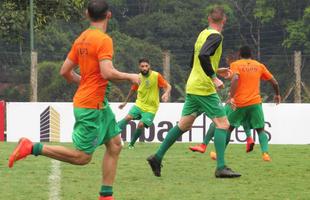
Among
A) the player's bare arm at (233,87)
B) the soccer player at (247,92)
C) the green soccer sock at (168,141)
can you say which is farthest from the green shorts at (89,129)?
the soccer player at (247,92)

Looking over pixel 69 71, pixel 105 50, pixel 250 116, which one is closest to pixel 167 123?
pixel 250 116

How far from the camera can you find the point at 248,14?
6122cm

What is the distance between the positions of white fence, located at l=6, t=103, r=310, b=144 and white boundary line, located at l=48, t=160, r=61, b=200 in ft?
32.3

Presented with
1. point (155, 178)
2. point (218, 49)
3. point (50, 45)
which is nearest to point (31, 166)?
point (155, 178)

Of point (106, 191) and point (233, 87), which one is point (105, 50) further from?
point (233, 87)

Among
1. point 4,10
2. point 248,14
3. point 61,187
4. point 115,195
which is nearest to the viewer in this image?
point 115,195

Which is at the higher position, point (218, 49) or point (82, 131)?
point (218, 49)

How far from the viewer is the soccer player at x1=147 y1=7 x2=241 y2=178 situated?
1120 cm

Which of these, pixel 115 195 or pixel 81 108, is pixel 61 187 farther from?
pixel 81 108

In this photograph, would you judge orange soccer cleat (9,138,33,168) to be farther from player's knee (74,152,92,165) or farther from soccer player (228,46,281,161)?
soccer player (228,46,281,161)

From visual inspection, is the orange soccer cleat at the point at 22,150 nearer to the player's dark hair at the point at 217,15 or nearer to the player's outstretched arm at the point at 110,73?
the player's outstretched arm at the point at 110,73

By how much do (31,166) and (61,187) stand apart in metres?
2.80

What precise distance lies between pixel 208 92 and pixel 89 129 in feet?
10.7

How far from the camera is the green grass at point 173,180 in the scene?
9.77 m
